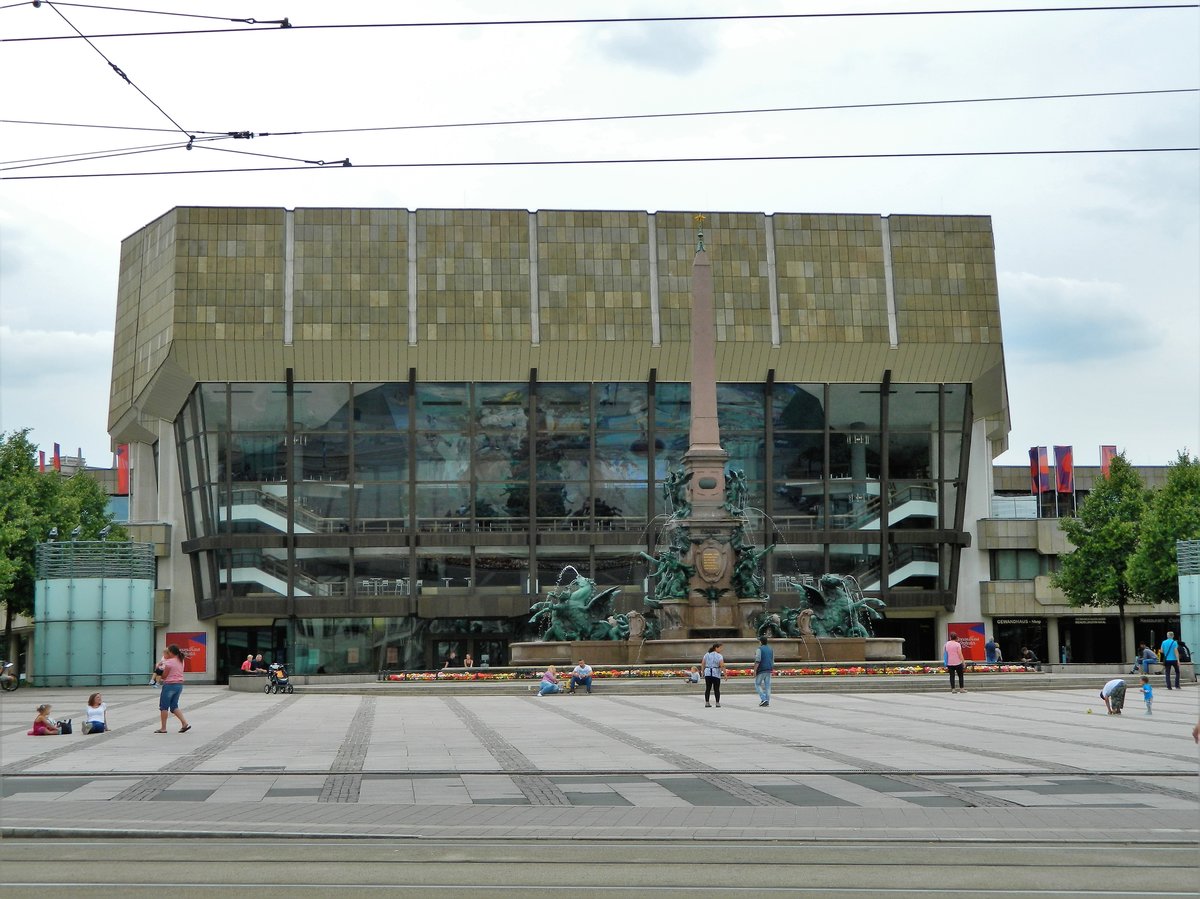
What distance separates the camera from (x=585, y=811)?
1425cm

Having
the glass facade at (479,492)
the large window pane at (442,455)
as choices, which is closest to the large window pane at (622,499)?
the glass facade at (479,492)

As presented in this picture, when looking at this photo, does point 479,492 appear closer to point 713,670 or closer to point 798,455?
point 798,455

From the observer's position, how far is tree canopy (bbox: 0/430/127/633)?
53.3 m

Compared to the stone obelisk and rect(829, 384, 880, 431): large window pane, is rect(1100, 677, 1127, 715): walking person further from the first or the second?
rect(829, 384, 880, 431): large window pane

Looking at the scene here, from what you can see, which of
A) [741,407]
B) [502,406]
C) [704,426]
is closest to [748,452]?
[741,407]

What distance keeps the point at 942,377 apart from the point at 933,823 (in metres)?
62.9

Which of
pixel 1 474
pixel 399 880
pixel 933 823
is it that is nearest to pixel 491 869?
pixel 399 880

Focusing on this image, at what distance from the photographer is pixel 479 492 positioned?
73.2 meters

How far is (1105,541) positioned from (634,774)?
53820 millimetres

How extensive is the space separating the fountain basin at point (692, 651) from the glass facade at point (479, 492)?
2668 centimetres

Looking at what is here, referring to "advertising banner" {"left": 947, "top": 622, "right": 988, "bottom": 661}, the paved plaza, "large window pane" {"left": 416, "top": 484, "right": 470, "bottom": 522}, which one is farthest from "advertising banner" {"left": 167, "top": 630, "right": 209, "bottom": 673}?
the paved plaza

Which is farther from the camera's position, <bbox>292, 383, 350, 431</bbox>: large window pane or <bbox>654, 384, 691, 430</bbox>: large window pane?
<bbox>654, 384, 691, 430</bbox>: large window pane

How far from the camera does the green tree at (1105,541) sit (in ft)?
218

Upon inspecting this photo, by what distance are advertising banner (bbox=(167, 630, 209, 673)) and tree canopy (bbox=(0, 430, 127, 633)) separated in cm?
1264
